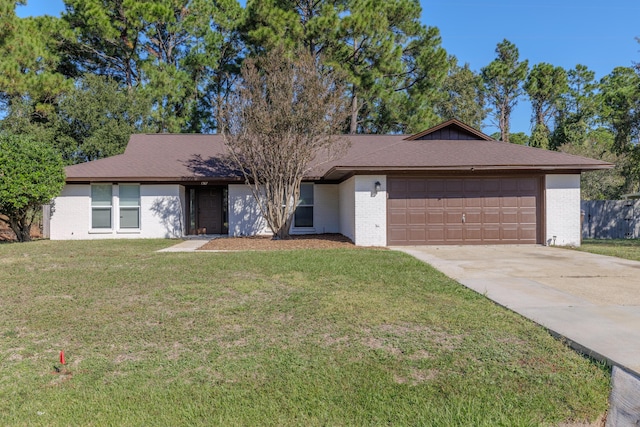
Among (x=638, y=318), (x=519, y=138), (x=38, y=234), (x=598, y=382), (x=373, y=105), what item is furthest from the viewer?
(x=519, y=138)

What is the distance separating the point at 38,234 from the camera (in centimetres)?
1695

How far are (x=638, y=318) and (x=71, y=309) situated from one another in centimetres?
702

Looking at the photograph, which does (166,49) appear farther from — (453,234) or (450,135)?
(453,234)

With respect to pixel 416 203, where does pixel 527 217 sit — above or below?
below

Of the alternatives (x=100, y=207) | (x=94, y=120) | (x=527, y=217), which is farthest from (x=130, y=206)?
(x=527, y=217)

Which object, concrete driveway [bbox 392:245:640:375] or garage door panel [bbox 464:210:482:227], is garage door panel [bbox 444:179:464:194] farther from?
concrete driveway [bbox 392:245:640:375]

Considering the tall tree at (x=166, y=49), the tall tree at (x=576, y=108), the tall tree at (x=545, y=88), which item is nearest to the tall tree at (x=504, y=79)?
the tall tree at (x=545, y=88)

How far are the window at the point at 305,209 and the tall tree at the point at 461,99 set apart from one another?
18406mm

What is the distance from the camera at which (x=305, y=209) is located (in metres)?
16.5

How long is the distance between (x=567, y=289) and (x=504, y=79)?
109 feet

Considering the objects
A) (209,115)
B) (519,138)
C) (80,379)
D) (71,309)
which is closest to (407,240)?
(71,309)

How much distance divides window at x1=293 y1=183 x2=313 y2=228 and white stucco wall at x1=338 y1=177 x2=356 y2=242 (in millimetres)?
1186

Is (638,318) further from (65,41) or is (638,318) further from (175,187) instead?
(65,41)

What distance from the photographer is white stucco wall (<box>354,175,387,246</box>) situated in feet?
42.1
